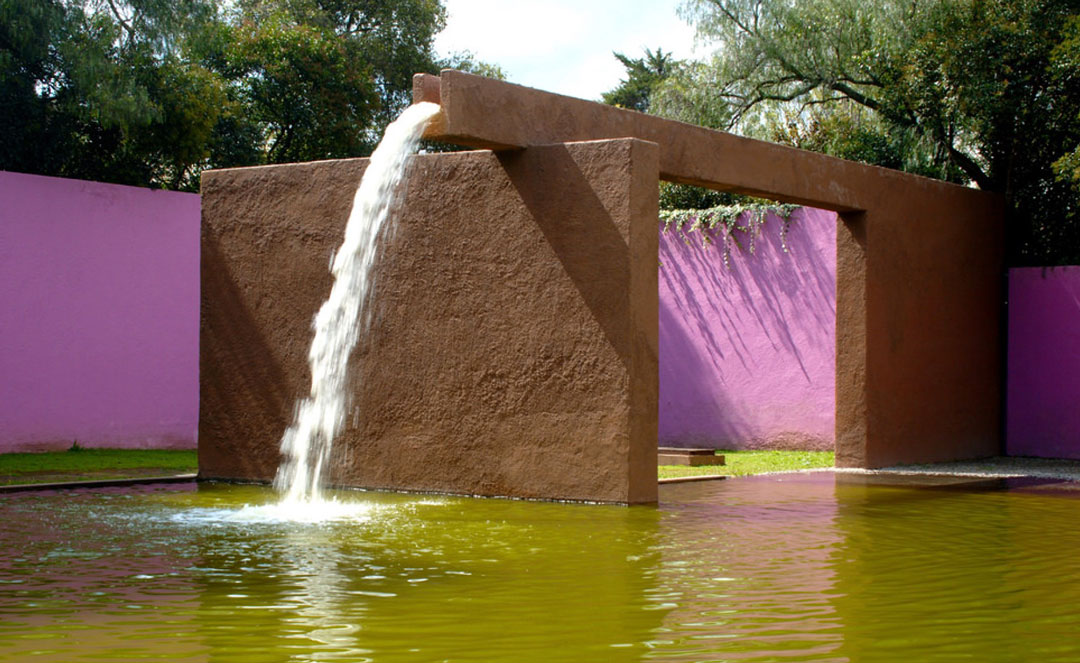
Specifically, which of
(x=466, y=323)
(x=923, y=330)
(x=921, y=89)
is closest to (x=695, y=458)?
(x=923, y=330)

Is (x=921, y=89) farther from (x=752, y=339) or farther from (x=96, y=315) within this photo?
(x=96, y=315)

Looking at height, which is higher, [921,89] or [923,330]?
[921,89]

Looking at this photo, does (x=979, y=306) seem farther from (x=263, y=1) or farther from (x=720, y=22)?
(x=263, y=1)

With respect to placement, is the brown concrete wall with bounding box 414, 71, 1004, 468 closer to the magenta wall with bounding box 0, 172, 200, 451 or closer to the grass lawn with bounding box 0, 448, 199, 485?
the grass lawn with bounding box 0, 448, 199, 485

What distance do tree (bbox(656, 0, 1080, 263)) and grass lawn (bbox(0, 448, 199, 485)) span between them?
8.65 meters

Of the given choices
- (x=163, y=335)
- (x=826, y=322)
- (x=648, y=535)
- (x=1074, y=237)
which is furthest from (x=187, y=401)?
(x=1074, y=237)

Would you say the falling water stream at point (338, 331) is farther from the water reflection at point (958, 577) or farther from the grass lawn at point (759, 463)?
the water reflection at point (958, 577)

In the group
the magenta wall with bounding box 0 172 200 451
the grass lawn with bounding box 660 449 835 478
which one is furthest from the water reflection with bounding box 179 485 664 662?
the magenta wall with bounding box 0 172 200 451

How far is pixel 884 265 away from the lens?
38.3 ft

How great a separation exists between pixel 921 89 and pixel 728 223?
2.67 meters

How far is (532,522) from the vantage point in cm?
750

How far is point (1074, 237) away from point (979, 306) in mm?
1469

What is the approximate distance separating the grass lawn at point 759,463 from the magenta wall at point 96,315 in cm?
530

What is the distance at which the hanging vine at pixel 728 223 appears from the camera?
14.2 metres
